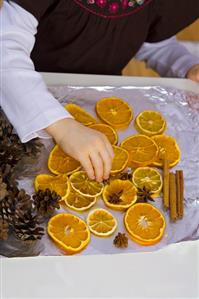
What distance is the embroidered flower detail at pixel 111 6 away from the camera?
967 mm

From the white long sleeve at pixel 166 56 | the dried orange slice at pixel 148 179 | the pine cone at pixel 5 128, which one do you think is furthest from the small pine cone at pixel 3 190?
the white long sleeve at pixel 166 56

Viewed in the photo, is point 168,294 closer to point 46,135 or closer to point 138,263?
point 138,263

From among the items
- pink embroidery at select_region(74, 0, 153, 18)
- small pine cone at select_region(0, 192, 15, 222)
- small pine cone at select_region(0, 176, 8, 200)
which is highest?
pink embroidery at select_region(74, 0, 153, 18)

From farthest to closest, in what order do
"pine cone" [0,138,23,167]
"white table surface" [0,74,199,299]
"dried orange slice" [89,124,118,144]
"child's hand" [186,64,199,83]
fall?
1. "child's hand" [186,64,199,83]
2. "dried orange slice" [89,124,118,144]
3. "pine cone" [0,138,23,167]
4. "white table surface" [0,74,199,299]

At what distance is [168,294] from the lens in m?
0.71

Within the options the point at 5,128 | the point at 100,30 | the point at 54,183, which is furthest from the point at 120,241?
the point at 100,30

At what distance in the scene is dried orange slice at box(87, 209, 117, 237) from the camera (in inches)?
31.0

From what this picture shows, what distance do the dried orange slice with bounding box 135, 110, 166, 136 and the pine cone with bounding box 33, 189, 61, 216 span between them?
24cm

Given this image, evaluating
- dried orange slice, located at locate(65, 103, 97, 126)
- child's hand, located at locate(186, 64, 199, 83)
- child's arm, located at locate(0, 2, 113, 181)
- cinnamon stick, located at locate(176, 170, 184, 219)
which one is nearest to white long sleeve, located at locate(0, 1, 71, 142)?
child's arm, located at locate(0, 2, 113, 181)

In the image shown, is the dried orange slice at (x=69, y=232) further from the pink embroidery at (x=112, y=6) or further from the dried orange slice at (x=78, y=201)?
the pink embroidery at (x=112, y=6)

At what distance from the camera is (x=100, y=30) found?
1024 mm

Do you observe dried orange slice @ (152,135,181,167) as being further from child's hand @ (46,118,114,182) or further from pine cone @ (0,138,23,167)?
pine cone @ (0,138,23,167)

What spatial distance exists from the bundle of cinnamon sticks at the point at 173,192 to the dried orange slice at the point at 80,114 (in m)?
0.15

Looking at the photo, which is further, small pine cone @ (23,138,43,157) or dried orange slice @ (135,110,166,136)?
dried orange slice @ (135,110,166,136)
